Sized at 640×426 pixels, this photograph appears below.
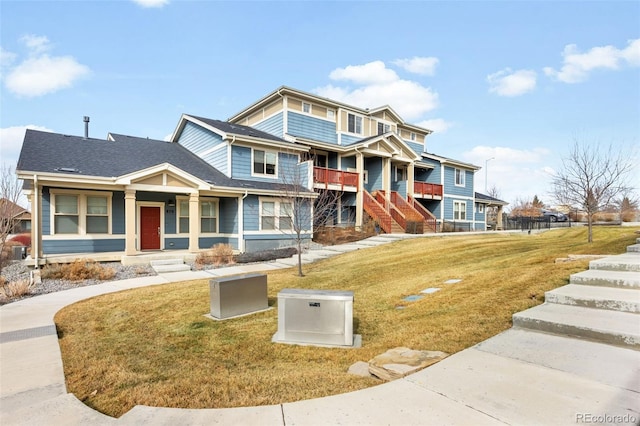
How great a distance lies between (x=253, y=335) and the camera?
5.59 meters

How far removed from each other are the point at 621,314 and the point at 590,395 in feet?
8.17

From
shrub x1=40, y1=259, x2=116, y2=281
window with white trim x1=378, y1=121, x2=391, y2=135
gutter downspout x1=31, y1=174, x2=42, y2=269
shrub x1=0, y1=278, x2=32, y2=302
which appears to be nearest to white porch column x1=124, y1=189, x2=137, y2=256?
shrub x1=40, y1=259, x2=116, y2=281

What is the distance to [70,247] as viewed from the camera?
13.9m

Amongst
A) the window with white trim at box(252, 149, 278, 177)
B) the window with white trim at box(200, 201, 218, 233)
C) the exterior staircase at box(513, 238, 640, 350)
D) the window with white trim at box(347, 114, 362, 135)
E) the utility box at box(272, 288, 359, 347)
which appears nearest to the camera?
the exterior staircase at box(513, 238, 640, 350)

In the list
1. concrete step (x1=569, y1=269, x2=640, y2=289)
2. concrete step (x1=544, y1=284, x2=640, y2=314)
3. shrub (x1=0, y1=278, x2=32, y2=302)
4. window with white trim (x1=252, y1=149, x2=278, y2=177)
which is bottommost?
shrub (x1=0, y1=278, x2=32, y2=302)

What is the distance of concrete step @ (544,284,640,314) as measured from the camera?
15.1 ft

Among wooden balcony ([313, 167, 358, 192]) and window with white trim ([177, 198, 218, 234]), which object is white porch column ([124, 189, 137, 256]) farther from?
wooden balcony ([313, 167, 358, 192])

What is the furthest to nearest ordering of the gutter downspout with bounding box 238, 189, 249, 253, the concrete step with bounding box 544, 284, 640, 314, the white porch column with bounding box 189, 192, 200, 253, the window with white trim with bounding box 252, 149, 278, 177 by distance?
the window with white trim with bounding box 252, 149, 278, 177
the gutter downspout with bounding box 238, 189, 249, 253
the white porch column with bounding box 189, 192, 200, 253
the concrete step with bounding box 544, 284, 640, 314

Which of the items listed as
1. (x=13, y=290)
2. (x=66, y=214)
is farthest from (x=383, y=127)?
(x=13, y=290)

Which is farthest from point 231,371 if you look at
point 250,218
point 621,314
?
point 250,218

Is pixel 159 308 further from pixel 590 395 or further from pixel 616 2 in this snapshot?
pixel 616 2

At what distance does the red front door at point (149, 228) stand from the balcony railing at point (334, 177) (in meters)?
9.20

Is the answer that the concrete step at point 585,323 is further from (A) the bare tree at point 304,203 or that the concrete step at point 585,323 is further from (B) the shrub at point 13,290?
(B) the shrub at point 13,290

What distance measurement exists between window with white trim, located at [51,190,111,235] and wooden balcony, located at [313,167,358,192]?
36.3ft
